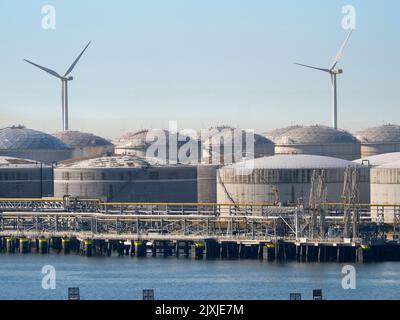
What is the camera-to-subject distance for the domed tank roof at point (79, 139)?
582 ft

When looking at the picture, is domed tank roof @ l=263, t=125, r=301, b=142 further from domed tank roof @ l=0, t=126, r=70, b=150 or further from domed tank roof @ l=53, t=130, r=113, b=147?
domed tank roof @ l=0, t=126, r=70, b=150

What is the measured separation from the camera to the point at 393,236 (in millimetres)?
98125

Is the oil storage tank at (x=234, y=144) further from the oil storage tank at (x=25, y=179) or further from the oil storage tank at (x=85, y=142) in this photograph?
the oil storage tank at (x=25, y=179)

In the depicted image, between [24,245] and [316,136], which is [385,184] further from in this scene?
[316,136]

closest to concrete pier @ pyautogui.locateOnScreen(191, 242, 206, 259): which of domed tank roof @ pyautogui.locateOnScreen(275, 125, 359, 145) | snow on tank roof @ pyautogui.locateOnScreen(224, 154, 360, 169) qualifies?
snow on tank roof @ pyautogui.locateOnScreen(224, 154, 360, 169)

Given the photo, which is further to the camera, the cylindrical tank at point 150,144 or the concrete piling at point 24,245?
the cylindrical tank at point 150,144

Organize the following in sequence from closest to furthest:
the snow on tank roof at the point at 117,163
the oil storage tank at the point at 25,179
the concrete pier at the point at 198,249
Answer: the concrete pier at the point at 198,249 < the snow on tank roof at the point at 117,163 < the oil storage tank at the point at 25,179

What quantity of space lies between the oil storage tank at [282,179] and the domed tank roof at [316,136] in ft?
142

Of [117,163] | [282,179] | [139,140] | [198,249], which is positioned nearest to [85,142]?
[139,140]

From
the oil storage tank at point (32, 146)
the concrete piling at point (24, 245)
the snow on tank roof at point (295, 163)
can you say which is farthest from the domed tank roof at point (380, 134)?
the concrete piling at point (24, 245)
